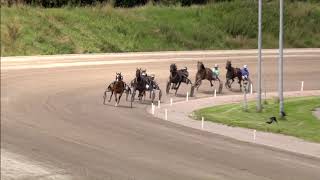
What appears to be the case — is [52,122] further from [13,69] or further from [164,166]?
[13,69]

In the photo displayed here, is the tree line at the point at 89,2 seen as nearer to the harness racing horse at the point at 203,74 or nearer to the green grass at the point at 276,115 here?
the harness racing horse at the point at 203,74

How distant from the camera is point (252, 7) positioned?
67250mm

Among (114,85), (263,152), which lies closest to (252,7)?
(114,85)

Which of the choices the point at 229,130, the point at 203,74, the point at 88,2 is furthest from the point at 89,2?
the point at 229,130

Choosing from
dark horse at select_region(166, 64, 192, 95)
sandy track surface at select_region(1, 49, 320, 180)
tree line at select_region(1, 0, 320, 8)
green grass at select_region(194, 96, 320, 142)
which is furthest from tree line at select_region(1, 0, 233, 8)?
green grass at select_region(194, 96, 320, 142)

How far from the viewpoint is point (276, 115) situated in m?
25.3

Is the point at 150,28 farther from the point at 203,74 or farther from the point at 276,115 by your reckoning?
the point at 276,115

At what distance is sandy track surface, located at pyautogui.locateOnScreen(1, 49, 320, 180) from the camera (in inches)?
600

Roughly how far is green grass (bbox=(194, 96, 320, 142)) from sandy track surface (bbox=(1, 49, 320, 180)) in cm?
207

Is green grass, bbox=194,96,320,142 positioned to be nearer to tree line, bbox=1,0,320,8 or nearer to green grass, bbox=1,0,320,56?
green grass, bbox=1,0,320,56

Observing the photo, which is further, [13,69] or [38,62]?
[38,62]

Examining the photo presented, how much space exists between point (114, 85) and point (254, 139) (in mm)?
8991

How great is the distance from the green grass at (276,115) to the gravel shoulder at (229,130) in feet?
1.61

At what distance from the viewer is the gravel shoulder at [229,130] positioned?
1894cm
